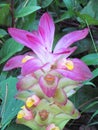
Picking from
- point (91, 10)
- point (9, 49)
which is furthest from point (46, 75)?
point (91, 10)

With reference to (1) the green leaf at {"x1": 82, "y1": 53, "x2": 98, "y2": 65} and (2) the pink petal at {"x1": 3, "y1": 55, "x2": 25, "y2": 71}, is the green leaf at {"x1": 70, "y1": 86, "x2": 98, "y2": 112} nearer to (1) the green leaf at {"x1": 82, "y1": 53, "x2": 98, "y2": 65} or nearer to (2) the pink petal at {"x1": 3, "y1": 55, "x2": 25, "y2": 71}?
(1) the green leaf at {"x1": 82, "y1": 53, "x2": 98, "y2": 65}

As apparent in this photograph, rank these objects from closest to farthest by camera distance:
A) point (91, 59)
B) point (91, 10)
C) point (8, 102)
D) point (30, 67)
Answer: point (30, 67), point (8, 102), point (91, 59), point (91, 10)

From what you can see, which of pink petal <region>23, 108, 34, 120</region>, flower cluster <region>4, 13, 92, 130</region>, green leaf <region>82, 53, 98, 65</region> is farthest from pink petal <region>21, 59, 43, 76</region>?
Result: green leaf <region>82, 53, 98, 65</region>

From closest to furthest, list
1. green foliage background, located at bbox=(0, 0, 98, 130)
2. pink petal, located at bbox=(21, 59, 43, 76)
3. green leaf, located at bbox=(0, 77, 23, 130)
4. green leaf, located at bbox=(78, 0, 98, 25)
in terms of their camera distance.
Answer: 1. pink petal, located at bbox=(21, 59, 43, 76)
2. green leaf, located at bbox=(0, 77, 23, 130)
3. green foliage background, located at bbox=(0, 0, 98, 130)
4. green leaf, located at bbox=(78, 0, 98, 25)

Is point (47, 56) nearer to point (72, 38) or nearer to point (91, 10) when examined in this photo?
point (72, 38)

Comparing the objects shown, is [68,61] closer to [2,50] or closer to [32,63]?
[32,63]

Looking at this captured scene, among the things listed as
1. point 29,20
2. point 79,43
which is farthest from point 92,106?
point 29,20

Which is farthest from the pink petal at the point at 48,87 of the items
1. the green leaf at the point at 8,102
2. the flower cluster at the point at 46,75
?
the green leaf at the point at 8,102
